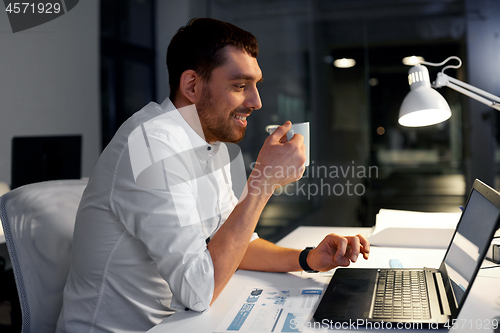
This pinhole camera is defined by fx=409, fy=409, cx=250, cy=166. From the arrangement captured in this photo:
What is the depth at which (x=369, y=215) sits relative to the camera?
10.4 feet

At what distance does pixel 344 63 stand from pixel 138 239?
2657 millimetres

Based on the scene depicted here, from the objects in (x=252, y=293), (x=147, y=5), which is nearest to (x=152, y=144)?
(x=252, y=293)

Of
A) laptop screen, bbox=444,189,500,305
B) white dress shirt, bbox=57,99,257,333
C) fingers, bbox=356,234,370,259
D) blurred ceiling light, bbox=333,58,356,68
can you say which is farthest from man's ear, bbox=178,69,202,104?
blurred ceiling light, bbox=333,58,356,68

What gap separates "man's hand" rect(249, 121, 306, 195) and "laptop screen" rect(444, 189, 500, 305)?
0.38m

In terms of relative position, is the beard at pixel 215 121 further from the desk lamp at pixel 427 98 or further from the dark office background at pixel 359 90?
the dark office background at pixel 359 90

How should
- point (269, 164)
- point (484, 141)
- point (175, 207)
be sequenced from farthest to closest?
point (484, 141) < point (269, 164) < point (175, 207)

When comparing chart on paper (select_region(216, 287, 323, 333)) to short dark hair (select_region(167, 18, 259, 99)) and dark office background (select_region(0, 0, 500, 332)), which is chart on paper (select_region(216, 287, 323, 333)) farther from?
dark office background (select_region(0, 0, 500, 332))

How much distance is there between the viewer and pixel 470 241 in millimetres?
796

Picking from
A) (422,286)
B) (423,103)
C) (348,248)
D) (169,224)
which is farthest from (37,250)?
(423,103)

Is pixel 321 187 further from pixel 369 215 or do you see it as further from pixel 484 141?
pixel 484 141

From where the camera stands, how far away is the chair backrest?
928mm

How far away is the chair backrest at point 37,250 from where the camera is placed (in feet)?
3.04

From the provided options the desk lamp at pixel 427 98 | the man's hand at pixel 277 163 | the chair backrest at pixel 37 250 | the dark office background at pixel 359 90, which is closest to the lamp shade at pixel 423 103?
the desk lamp at pixel 427 98

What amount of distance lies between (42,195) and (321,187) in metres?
2.53
